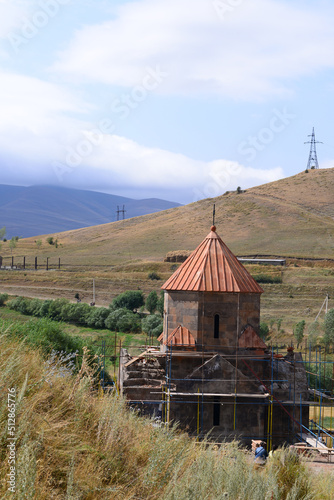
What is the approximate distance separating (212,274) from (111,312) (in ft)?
96.8

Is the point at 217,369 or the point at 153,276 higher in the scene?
the point at 153,276

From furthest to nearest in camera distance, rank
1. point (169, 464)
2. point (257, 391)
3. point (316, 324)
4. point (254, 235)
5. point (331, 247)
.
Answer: point (254, 235) < point (331, 247) < point (316, 324) < point (257, 391) < point (169, 464)

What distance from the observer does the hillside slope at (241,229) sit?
262 feet

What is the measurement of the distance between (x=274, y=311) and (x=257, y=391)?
1339 inches

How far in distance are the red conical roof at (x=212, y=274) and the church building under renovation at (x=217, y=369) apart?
34mm

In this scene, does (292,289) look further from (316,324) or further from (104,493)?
(104,493)

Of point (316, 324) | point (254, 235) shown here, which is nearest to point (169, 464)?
point (316, 324)

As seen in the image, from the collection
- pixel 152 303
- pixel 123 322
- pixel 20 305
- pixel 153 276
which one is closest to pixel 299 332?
pixel 123 322

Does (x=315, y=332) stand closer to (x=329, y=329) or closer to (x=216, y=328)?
(x=329, y=329)

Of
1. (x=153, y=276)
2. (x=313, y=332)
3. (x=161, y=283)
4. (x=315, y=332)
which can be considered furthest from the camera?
(x=153, y=276)

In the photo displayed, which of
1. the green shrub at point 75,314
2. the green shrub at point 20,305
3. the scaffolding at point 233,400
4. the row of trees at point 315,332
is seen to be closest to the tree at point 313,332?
the row of trees at point 315,332

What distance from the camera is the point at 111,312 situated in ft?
156

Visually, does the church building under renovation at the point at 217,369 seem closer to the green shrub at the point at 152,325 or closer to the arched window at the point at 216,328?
the arched window at the point at 216,328

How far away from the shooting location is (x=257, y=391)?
17578 mm
